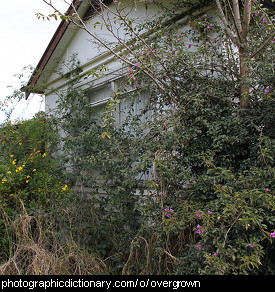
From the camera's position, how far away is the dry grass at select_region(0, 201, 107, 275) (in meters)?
3.27

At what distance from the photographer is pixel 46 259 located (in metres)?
3.31

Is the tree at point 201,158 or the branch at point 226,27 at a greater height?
the branch at point 226,27

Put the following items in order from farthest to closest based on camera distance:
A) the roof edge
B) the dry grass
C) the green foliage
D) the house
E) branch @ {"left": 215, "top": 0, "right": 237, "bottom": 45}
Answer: the roof edge → the house → branch @ {"left": 215, "top": 0, "right": 237, "bottom": 45} → the dry grass → the green foliage

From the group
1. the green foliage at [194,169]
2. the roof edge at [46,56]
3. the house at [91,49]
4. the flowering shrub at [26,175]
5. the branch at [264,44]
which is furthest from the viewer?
the roof edge at [46,56]

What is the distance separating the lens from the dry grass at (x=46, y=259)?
3268mm

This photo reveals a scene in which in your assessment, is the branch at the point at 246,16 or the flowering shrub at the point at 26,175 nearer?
the branch at the point at 246,16

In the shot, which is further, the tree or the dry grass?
the dry grass

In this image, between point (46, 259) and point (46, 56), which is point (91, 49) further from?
point (46, 259)

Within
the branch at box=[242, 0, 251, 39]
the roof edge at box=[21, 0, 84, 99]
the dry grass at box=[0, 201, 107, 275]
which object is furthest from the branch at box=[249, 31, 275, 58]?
the roof edge at box=[21, 0, 84, 99]

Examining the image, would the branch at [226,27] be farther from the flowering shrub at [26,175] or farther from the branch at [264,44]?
the flowering shrub at [26,175]

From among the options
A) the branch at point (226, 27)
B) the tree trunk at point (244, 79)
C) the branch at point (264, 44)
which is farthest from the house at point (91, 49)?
the branch at point (264, 44)

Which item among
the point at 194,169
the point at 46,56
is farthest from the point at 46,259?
the point at 46,56

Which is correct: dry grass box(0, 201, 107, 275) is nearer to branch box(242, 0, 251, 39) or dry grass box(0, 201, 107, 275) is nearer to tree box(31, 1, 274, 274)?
tree box(31, 1, 274, 274)

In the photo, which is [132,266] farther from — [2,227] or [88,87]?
[88,87]
